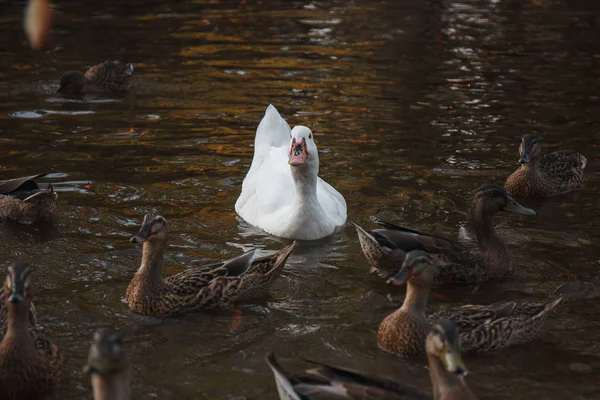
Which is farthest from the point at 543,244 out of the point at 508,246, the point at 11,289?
the point at 11,289

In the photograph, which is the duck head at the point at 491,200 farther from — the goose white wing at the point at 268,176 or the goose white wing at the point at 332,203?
the goose white wing at the point at 268,176

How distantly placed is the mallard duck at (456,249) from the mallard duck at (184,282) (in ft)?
3.23

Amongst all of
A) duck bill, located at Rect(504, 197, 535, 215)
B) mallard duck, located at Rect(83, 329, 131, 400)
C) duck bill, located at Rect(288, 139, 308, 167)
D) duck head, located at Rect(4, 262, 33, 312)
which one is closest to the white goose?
duck bill, located at Rect(288, 139, 308, 167)

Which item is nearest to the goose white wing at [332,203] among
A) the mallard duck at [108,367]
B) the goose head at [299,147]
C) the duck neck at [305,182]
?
the duck neck at [305,182]

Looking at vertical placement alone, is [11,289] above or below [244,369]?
above

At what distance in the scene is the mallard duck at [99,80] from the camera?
15125 mm

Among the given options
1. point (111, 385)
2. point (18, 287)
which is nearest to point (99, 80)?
point (18, 287)

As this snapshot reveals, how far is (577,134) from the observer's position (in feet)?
43.6

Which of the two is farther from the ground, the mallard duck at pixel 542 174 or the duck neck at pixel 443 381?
the duck neck at pixel 443 381

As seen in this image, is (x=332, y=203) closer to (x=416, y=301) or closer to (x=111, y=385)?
(x=416, y=301)

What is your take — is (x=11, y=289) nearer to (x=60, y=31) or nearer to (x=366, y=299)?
(x=366, y=299)

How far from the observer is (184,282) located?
26.5 ft

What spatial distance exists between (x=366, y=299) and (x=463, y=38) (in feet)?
38.6

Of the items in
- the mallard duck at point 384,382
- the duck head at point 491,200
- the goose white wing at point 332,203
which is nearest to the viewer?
the mallard duck at point 384,382
